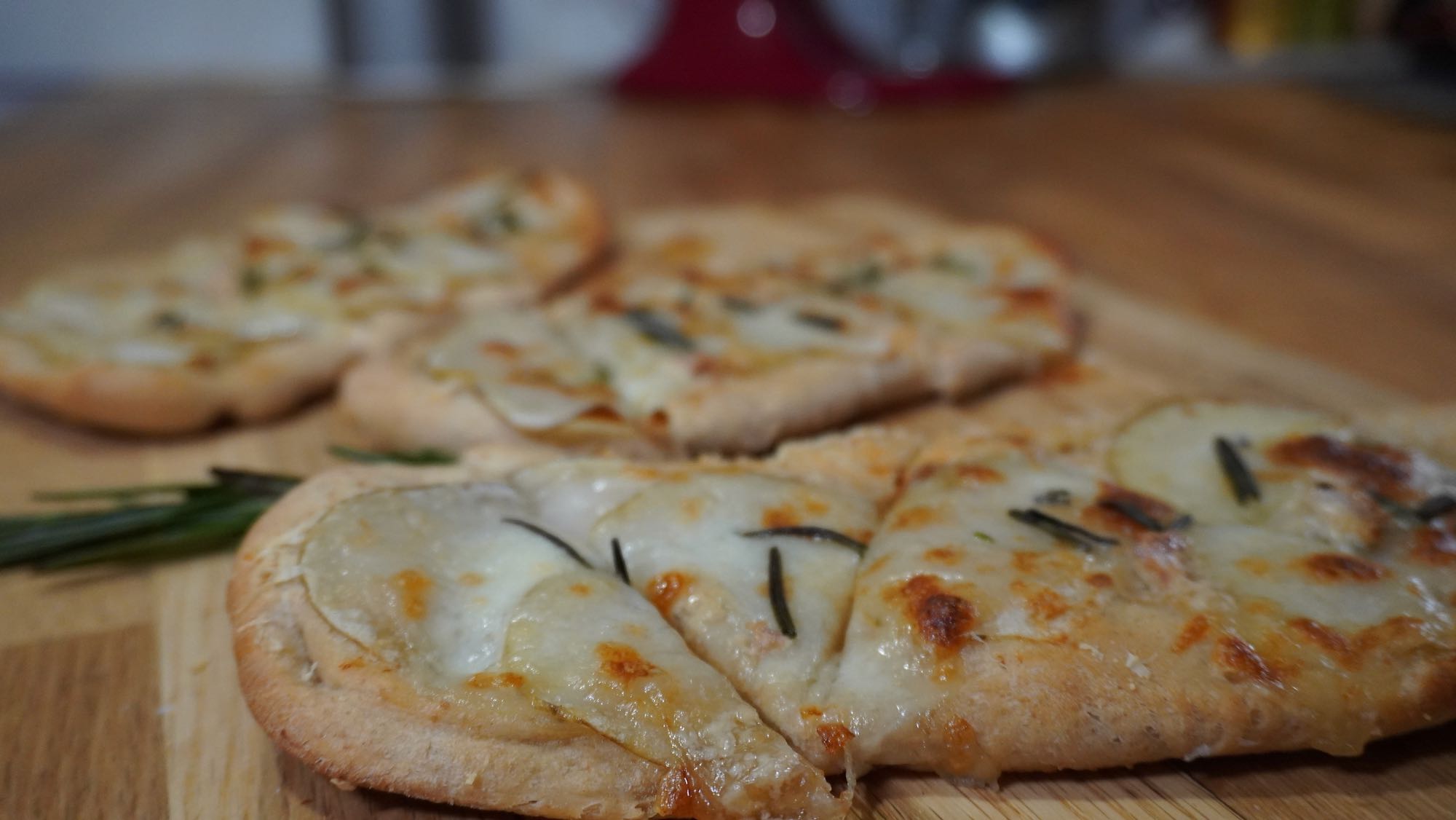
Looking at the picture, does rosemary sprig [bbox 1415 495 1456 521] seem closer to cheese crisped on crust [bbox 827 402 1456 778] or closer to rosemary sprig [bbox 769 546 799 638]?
cheese crisped on crust [bbox 827 402 1456 778]

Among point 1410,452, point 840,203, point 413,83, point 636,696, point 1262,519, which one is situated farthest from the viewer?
point 413,83

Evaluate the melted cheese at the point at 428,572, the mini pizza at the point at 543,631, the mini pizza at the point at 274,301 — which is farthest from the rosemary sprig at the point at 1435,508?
the mini pizza at the point at 274,301

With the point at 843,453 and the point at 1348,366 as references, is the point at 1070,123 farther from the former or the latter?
the point at 843,453

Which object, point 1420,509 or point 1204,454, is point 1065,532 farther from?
point 1420,509

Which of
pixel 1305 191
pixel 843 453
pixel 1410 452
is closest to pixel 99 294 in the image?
pixel 843 453

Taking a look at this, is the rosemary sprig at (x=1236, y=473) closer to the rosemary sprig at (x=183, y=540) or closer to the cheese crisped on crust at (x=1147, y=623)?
the cheese crisped on crust at (x=1147, y=623)

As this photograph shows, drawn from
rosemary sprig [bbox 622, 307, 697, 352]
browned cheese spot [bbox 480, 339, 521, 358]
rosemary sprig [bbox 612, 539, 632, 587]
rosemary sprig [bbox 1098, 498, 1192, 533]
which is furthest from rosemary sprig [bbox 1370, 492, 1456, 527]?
browned cheese spot [bbox 480, 339, 521, 358]
